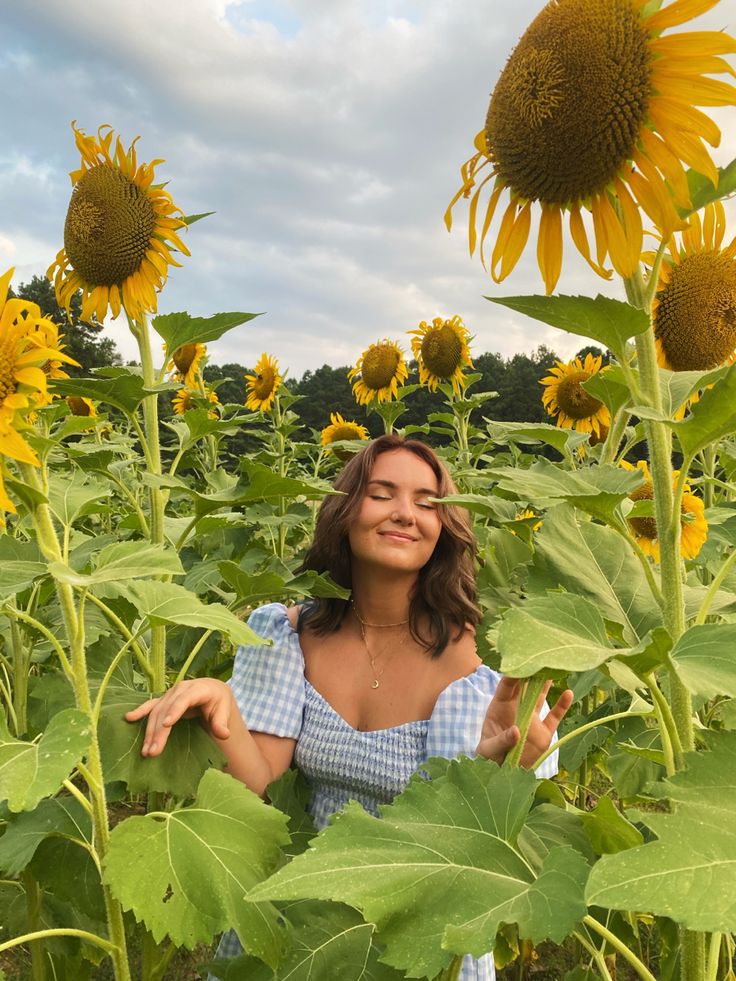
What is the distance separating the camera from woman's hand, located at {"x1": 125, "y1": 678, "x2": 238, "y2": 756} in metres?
1.66

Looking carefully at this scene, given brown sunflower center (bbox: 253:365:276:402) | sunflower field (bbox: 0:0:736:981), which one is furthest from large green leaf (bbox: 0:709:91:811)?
brown sunflower center (bbox: 253:365:276:402)

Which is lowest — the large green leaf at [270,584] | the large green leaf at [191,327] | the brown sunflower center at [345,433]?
the large green leaf at [270,584]

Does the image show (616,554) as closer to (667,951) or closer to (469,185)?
(469,185)

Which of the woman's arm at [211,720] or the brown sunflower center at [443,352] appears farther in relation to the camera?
the brown sunflower center at [443,352]

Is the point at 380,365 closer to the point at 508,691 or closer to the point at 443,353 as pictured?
the point at 443,353

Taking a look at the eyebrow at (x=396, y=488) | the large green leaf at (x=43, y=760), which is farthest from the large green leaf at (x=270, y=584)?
the large green leaf at (x=43, y=760)

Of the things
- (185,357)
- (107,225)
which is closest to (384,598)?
(107,225)

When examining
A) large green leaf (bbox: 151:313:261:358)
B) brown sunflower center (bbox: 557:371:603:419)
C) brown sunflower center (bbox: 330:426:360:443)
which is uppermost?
brown sunflower center (bbox: 557:371:603:419)

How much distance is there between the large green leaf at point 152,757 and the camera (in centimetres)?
165

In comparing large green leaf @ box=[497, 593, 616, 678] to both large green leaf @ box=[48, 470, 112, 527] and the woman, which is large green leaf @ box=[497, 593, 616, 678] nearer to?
the woman

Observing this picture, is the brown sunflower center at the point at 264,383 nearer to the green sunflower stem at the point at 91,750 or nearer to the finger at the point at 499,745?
the green sunflower stem at the point at 91,750

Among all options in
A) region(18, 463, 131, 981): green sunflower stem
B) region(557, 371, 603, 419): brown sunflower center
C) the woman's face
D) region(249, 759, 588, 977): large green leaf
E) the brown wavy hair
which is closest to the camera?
region(249, 759, 588, 977): large green leaf

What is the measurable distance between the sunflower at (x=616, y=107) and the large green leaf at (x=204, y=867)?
1089 mm

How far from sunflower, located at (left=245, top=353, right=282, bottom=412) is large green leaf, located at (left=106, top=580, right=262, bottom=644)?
203 inches
